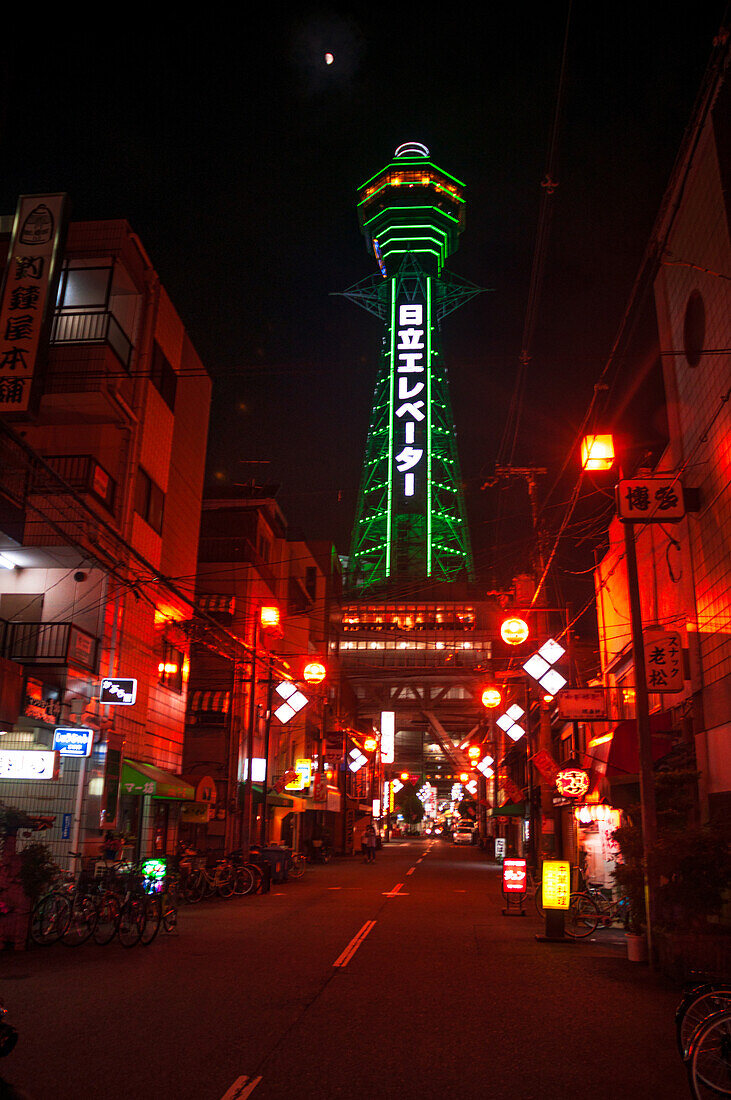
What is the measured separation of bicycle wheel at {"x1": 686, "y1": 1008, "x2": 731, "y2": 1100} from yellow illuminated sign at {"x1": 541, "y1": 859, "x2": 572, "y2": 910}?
9.83 meters

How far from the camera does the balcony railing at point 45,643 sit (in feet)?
63.9

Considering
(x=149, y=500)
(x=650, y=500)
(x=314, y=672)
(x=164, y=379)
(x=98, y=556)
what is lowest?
(x=314, y=672)

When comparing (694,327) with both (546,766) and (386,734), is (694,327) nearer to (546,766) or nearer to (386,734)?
(546,766)

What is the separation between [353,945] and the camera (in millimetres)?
14102

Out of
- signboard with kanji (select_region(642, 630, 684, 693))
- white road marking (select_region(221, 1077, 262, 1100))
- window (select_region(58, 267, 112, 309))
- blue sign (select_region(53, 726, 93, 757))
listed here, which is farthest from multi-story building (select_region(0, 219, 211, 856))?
white road marking (select_region(221, 1077, 262, 1100))

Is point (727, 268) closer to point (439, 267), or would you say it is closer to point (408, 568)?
point (408, 568)

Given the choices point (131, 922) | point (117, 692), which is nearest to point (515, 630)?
point (117, 692)

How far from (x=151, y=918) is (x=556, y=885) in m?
7.18

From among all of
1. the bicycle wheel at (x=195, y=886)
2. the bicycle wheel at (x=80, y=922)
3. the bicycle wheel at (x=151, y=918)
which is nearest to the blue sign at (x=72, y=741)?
the bicycle wheel at (x=80, y=922)

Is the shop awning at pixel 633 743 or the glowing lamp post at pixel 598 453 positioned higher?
the glowing lamp post at pixel 598 453

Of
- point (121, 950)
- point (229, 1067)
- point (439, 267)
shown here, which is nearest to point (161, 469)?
point (121, 950)

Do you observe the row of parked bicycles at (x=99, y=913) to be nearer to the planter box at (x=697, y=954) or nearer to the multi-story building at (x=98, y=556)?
the multi-story building at (x=98, y=556)

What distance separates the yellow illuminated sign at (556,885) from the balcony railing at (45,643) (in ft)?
37.0

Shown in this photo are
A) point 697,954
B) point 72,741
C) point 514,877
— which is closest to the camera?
point 697,954
